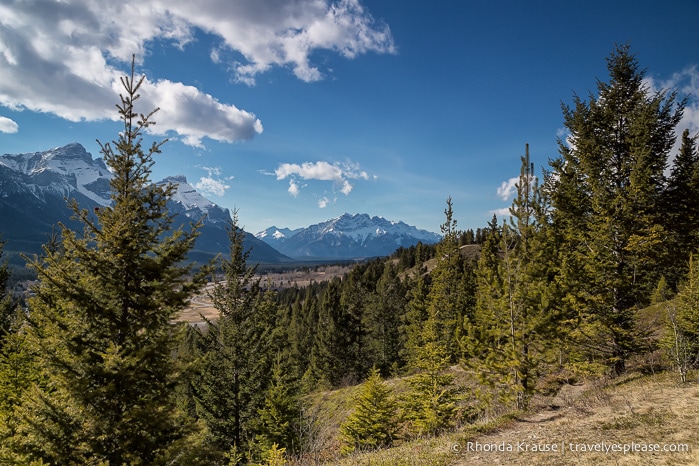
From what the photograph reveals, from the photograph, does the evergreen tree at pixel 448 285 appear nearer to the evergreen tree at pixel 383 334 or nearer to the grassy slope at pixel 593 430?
the evergreen tree at pixel 383 334

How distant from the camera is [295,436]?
1969cm

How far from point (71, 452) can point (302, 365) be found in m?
59.8

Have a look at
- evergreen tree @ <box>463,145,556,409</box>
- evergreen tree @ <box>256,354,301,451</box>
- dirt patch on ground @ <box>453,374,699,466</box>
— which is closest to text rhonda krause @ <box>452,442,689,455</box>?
dirt patch on ground @ <box>453,374,699,466</box>

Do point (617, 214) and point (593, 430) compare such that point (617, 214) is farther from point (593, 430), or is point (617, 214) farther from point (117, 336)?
point (117, 336)

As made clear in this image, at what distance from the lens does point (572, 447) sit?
29.9 ft

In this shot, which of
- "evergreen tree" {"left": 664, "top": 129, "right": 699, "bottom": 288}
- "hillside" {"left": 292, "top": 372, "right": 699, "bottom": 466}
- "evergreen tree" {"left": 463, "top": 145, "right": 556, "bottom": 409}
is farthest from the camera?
"evergreen tree" {"left": 664, "top": 129, "right": 699, "bottom": 288}

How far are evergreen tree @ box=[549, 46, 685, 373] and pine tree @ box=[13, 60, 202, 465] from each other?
1733cm

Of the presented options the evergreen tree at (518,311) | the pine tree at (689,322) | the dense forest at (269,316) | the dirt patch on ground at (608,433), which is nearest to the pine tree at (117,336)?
the dense forest at (269,316)

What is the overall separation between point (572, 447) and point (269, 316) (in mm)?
18858

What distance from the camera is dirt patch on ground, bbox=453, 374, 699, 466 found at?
26.7ft

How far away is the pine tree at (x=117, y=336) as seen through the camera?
26.6 ft

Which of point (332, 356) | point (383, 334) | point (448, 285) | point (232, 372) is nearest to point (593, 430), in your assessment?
point (232, 372)

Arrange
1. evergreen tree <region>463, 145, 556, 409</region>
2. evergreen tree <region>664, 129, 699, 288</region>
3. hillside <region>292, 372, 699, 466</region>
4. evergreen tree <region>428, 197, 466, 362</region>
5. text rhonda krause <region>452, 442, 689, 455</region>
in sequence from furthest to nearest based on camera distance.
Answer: evergreen tree <region>428, 197, 466, 362</region> → evergreen tree <region>664, 129, 699, 288</region> → evergreen tree <region>463, 145, 556, 409</region> → hillside <region>292, 372, 699, 466</region> → text rhonda krause <region>452, 442, 689, 455</region>

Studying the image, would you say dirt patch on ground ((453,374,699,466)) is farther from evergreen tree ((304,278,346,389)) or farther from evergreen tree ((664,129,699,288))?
evergreen tree ((304,278,346,389))
